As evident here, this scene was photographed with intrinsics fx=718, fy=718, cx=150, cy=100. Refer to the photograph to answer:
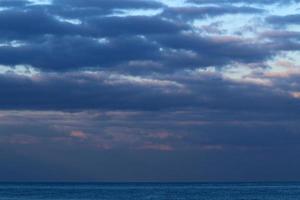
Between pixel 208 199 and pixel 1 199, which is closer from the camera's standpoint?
pixel 1 199

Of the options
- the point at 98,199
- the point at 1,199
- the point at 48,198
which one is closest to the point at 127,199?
the point at 98,199

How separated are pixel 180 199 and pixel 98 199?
15.9 metres

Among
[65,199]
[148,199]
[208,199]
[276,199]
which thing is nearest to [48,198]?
[65,199]

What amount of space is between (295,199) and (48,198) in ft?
156

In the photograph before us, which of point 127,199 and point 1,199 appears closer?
point 1,199

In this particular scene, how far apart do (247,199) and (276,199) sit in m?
6.03

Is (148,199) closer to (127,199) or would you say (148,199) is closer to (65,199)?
(127,199)

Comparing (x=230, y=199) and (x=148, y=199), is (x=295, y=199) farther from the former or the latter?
(x=148, y=199)

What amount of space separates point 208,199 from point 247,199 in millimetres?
7609

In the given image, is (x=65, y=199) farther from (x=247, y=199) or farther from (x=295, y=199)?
(x=295, y=199)

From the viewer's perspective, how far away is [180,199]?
13625cm

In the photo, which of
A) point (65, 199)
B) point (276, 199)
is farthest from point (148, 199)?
point (276, 199)

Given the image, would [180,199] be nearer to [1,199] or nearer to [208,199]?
[208,199]

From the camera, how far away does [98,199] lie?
13875 cm
